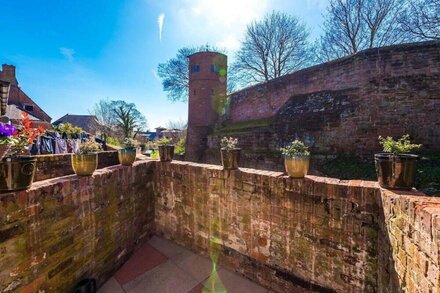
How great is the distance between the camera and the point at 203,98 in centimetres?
1402

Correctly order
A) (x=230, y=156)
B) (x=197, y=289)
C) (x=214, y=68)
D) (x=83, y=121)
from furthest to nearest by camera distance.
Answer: (x=83, y=121), (x=214, y=68), (x=230, y=156), (x=197, y=289)

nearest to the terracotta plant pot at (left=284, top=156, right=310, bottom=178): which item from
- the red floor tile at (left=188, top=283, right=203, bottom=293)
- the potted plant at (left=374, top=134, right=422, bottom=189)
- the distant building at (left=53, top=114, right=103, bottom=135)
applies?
the potted plant at (left=374, top=134, right=422, bottom=189)

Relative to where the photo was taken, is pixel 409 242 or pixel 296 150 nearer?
pixel 409 242

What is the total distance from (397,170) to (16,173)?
393 cm

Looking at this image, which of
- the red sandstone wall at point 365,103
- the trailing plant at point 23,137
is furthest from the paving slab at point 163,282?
the red sandstone wall at point 365,103

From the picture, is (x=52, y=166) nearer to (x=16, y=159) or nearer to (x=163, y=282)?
(x=16, y=159)

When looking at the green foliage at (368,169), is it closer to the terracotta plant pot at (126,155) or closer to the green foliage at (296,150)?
the green foliage at (296,150)

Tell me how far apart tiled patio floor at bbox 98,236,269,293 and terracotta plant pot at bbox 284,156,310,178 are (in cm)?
187

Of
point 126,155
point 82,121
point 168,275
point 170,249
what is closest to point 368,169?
point 170,249

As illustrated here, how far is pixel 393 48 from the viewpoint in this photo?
668 cm

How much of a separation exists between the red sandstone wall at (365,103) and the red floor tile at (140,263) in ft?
18.3

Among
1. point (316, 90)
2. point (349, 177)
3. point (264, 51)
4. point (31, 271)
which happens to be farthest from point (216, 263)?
point (264, 51)

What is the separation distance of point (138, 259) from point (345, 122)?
711cm

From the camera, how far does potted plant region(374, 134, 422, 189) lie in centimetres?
216
